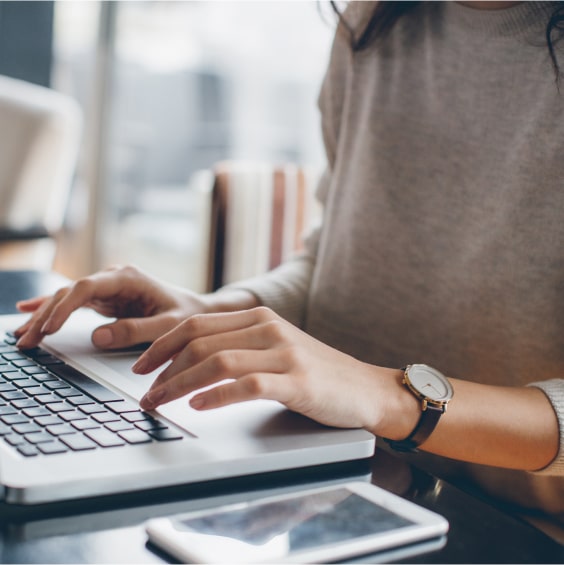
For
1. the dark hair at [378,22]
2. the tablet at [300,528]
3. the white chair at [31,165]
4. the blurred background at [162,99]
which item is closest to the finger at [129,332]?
the tablet at [300,528]

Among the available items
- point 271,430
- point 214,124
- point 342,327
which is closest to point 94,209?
point 214,124

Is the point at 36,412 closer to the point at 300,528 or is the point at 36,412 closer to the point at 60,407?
the point at 60,407

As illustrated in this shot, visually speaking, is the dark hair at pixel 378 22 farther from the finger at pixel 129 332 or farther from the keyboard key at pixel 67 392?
the keyboard key at pixel 67 392

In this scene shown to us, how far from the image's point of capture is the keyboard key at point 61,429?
19.1 inches

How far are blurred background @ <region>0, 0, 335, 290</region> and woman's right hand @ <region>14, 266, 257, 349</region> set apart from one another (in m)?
2.46

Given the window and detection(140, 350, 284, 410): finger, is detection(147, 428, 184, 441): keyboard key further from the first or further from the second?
the window

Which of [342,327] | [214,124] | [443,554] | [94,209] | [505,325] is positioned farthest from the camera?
[214,124]

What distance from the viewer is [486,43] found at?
0.96 metres

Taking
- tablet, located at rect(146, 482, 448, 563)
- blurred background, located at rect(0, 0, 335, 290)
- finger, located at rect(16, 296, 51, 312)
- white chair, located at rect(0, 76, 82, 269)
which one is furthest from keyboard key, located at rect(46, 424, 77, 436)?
blurred background, located at rect(0, 0, 335, 290)

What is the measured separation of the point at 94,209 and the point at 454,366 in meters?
2.81

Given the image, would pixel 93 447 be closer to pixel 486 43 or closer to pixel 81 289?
pixel 81 289

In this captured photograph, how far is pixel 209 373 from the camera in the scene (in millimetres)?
535

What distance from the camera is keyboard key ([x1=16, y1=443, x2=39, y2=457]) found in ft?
1.48

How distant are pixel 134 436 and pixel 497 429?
0.31 meters
